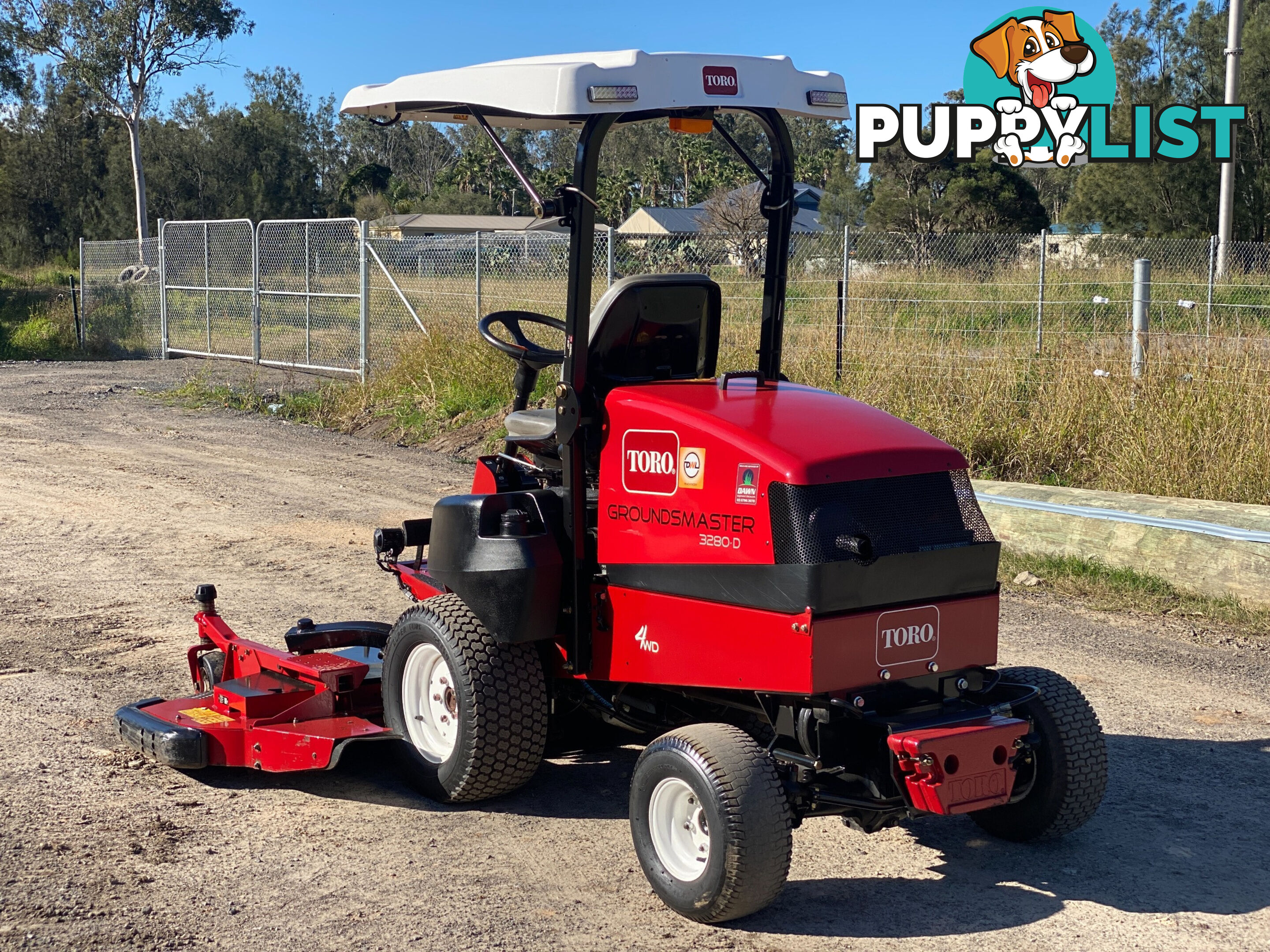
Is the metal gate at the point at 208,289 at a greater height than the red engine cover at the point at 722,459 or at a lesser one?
greater

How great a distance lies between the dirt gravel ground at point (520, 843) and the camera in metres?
3.73

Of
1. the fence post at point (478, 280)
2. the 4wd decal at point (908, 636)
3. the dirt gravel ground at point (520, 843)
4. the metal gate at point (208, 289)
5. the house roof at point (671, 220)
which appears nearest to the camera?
the dirt gravel ground at point (520, 843)

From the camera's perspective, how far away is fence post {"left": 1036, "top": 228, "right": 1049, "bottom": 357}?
11.0 meters

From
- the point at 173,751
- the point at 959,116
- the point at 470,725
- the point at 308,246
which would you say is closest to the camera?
the point at 470,725

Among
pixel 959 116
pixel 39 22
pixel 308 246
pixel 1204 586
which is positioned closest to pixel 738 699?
pixel 1204 586

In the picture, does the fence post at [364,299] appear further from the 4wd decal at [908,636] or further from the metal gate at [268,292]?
the 4wd decal at [908,636]

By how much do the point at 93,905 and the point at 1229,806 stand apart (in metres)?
3.89

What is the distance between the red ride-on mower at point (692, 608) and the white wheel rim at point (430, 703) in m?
0.01

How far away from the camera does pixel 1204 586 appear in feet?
24.3

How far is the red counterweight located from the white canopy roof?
6.80 feet

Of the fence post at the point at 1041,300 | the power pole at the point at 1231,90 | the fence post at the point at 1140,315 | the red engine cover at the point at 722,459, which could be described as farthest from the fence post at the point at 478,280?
the power pole at the point at 1231,90

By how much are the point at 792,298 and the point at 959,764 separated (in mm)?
9636

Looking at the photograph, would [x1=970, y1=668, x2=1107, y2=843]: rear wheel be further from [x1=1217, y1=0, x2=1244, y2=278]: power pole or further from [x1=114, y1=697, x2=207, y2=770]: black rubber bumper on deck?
[x1=1217, y1=0, x2=1244, y2=278]: power pole

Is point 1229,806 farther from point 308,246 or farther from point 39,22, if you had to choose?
point 39,22
